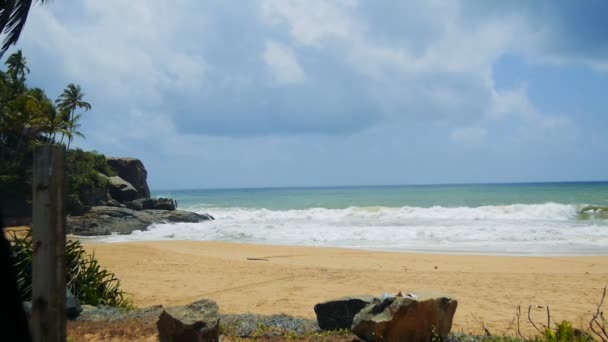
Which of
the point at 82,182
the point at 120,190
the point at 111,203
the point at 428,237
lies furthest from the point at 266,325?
the point at 120,190

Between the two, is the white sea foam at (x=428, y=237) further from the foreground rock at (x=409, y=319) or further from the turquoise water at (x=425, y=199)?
the turquoise water at (x=425, y=199)

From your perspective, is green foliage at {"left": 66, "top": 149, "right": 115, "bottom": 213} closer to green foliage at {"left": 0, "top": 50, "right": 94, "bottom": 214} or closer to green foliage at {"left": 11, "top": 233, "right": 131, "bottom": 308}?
green foliage at {"left": 0, "top": 50, "right": 94, "bottom": 214}

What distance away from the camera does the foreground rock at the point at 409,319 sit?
5383 mm

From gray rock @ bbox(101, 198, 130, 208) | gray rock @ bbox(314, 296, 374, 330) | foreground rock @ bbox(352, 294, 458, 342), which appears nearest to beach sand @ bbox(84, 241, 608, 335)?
foreground rock @ bbox(352, 294, 458, 342)

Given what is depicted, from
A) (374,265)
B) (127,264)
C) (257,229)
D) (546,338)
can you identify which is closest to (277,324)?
(546,338)

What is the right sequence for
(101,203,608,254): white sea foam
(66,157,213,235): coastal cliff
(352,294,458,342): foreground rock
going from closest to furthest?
(352,294,458,342): foreground rock, (101,203,608,254): white sea foam, (66,157,213,235): coastal cliff

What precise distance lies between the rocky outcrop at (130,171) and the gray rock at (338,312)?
39129 mm

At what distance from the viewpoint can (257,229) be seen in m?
26.1

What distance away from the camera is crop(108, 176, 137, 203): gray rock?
124ft

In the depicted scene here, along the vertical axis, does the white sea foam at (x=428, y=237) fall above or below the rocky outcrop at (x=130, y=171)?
below

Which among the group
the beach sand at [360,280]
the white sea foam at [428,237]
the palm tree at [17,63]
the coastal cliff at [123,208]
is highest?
the palm tree at [17,63]

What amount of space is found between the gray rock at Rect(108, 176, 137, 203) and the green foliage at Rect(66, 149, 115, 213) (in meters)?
1.85

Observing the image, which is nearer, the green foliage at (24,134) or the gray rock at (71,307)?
the gray rock at (71,307)

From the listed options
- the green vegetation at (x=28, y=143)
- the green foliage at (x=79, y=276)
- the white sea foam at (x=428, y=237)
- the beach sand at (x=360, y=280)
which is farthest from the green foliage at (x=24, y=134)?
the green foliage at (x=79, y=276)
